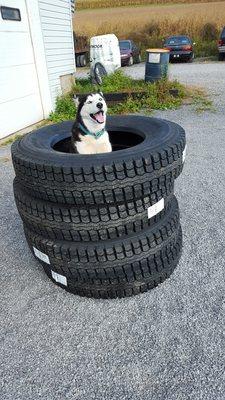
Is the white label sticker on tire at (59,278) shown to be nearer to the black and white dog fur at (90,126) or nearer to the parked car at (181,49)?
the black and white dog fur at (90,126)

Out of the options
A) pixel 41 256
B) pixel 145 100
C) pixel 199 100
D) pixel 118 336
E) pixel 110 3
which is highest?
pixel 110 3

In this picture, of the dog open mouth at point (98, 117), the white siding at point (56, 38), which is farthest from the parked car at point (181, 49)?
the dog open mouth at point (98, 117)

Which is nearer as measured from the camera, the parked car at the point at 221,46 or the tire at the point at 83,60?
the parked car at the point at 221,46

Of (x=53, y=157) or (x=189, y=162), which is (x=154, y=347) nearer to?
(x=53, y=157)

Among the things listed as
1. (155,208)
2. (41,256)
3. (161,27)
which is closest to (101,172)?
(155,208)

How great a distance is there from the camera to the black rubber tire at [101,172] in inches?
71.7

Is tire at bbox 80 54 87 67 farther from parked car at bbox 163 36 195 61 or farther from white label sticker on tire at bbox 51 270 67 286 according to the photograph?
white label sticker on tire at bbox 51 270 67 286

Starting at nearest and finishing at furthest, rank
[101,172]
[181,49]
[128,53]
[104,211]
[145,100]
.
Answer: [101,172]
[104,211]
[145,100]
[181,49]
[128,53]

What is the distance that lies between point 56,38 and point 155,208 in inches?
307

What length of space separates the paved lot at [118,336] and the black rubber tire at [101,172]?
818 mm

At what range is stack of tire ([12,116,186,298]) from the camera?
1.85 metres

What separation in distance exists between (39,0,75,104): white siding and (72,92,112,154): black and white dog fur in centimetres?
607

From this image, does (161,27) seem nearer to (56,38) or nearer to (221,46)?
(221,46)

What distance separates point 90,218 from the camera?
6.43 feet
